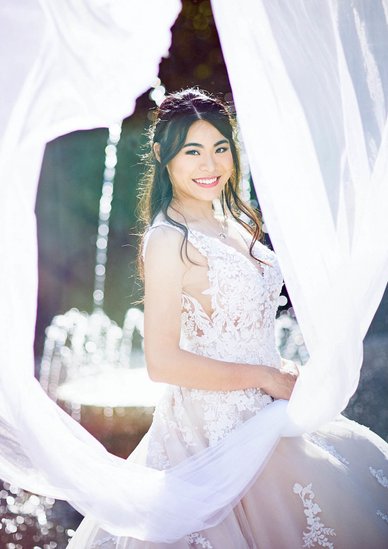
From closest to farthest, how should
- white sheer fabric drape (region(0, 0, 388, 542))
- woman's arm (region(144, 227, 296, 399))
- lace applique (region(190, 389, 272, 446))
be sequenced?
1. white sheer fabric drape (region(0, 0, 388, 542))
2. woman's arm (region(144, 227, 296, 399))
3. lace applique (region(190, 389, 272, 446))

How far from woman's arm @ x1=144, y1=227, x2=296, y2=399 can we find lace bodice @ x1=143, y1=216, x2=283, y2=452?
0.08 meters

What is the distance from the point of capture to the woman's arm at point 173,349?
7.21ft

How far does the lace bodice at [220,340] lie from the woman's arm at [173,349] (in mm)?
75

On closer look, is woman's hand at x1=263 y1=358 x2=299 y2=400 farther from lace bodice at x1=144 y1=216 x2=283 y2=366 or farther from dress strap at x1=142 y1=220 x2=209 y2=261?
dress strap at x1=142 y1=220 x2=209 y2=261

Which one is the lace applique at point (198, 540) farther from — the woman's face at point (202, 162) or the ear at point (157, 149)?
the ear at point (157, 149)

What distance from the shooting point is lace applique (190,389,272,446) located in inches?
91.0

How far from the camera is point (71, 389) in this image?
5.50 metres

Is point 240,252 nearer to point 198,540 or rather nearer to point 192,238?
point 192,238

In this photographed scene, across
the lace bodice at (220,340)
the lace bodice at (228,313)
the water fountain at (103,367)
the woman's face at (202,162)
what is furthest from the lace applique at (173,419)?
the water fountain at (103,367)

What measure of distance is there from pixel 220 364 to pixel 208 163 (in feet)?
2.35

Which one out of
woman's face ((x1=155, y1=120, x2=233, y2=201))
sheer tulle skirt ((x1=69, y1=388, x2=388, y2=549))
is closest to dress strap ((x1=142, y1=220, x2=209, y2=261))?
woman's face ((x1=155, y1=120, x2=233, y2=201))

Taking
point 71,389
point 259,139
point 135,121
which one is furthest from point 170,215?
point 135,121

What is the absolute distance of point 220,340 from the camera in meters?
2.38

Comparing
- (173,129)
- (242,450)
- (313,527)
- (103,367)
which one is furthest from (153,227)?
(103,367)
